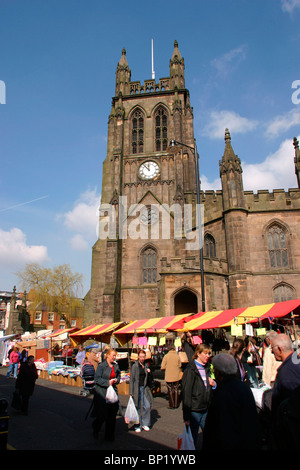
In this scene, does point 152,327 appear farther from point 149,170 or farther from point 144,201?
point 149,170

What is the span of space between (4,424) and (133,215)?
26.1m

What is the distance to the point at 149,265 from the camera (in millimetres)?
28969

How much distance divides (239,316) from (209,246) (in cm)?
1619

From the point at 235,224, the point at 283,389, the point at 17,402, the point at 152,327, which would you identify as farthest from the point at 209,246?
the point at 283,389

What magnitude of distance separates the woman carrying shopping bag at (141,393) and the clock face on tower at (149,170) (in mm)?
26046

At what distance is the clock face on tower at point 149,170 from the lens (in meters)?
32.2

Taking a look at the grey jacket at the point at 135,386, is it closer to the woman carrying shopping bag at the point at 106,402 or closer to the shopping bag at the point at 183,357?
the woman carrying shopping bag at the point at 106,402

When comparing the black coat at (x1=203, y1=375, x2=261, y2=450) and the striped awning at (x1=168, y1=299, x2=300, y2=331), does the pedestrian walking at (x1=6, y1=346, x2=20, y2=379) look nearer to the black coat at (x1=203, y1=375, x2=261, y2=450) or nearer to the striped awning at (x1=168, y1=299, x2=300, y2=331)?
the striped awning at (x1=168, y1=299, x2=300, y2=331)

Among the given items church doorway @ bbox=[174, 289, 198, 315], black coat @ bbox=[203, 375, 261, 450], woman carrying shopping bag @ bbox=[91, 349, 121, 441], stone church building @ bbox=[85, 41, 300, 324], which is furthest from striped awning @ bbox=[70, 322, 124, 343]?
black coat @ bbox=[203, 375, 261, 450]

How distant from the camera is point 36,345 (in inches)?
808

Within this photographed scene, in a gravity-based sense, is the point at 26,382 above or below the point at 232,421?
below

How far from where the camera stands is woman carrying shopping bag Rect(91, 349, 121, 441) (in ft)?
20.9

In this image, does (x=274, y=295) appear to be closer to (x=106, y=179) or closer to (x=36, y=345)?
(x=36, y=345)
